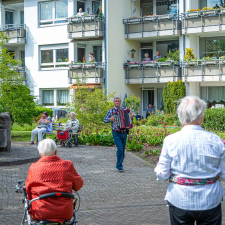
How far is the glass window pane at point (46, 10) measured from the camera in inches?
1452

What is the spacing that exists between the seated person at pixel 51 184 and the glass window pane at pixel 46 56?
3218 cm

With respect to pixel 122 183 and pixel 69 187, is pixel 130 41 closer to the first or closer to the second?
pixel 122 183

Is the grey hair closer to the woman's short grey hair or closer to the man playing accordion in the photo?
the woman's short grey hair

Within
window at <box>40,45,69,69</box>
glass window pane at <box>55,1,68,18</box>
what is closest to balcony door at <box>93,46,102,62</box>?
window at <box>40,45,69,69</box>

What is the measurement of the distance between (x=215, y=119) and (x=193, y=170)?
70.1 ft

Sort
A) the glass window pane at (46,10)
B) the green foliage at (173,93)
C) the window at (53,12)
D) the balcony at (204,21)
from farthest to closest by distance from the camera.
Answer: the glass window pane at (46,10) < the window at (53,12) < the green foliage at (173,93) < the balcony at (204,21)

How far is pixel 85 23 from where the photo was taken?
3359 cm

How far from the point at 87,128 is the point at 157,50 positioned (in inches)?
677

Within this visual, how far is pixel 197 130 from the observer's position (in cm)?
418

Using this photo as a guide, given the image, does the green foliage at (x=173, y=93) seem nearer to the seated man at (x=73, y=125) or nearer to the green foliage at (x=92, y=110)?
the green foliage at (x=92, y=110)

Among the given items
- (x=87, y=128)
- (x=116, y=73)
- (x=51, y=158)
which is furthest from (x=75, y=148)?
(x=116, y=73)

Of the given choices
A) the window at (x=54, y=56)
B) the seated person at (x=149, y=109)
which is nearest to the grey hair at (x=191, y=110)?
the seated person at (x=149, y=109)

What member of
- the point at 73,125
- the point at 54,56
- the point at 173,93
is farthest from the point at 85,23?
the point at 73,125

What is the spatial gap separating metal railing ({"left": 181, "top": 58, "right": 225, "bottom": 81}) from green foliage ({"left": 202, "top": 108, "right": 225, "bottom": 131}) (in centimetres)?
557
